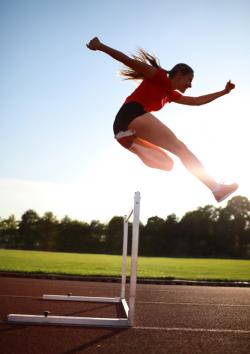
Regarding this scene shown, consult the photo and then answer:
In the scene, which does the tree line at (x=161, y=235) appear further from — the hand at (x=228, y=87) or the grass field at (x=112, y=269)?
the hand at (x=228, y=87)

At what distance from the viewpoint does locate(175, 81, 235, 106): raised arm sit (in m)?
4.14

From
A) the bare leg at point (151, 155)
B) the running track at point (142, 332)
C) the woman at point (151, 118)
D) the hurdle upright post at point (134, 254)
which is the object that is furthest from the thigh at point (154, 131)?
the running track at point (142, 332)

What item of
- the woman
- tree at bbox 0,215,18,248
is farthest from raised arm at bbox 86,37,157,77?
tree at bbox 0,215,18,248

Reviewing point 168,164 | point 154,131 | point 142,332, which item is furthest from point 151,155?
point 142,332

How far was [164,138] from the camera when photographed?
3500 millimetres

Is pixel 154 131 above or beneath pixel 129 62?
beneath

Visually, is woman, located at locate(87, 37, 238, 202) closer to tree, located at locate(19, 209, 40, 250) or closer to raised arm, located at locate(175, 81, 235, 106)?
raised arm, located at locate(175, 81, 235, 106)

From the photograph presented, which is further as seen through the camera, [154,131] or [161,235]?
[161,235]

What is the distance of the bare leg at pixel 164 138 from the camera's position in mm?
3482

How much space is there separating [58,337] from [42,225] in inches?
3326

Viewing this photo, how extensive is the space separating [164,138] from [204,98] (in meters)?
1.01

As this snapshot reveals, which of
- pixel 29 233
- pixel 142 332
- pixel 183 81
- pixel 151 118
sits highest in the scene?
pixel 183 81

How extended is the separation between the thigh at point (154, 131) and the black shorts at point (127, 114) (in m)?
0.04

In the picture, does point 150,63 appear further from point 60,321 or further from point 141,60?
point 60,321
